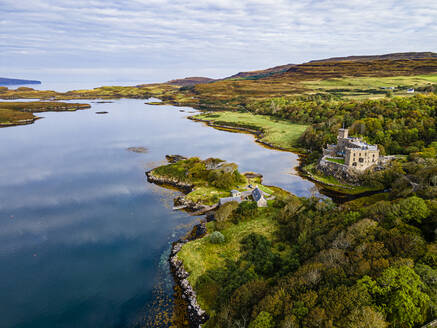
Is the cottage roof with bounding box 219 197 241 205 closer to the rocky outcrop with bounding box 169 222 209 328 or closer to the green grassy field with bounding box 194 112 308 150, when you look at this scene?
the rocky outcrop with bounding box 169 222 209 328

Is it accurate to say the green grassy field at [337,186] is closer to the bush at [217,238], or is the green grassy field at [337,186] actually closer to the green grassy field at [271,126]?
the green grassy field at [271,126]

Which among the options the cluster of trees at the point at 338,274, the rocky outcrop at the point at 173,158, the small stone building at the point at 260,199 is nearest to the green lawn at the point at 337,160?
the small stone building at the point at 260,199

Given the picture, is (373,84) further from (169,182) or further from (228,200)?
(228,200)

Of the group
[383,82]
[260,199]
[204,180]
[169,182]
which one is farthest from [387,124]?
[383,82]

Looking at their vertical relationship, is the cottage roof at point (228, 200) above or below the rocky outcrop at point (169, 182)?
above

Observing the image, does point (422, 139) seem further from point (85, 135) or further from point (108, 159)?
point (85, 135)
